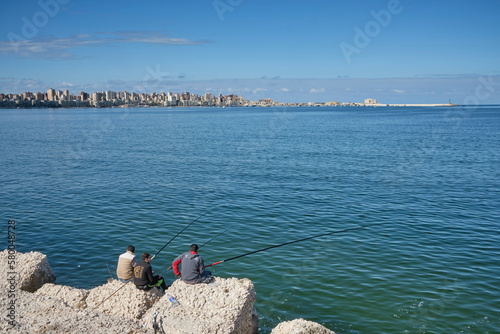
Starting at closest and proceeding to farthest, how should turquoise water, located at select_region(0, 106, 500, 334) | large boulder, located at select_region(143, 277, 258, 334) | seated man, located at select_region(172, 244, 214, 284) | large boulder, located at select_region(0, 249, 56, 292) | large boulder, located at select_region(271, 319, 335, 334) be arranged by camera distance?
large boulder, located at select_region(271, 319, 335, 334) < large boulder, located at select_region(143, 277, 258, 334) < seated man, located at select_region(172, 244, 214, 284) < large boulder, located at select_region(0, 249, 56, 292) < turquoise water, located at select_region(0, 106, 500, 334)

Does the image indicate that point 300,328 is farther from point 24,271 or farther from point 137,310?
point 24,271

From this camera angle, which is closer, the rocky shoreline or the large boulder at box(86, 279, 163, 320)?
the rocky shoreline

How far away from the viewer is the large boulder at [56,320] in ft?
31.4

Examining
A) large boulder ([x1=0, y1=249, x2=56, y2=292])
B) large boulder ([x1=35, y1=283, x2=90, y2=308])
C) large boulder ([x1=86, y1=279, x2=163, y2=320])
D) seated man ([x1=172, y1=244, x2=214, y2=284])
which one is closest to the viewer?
seated man ([x1=172, y1=244, x2=214, y2=284])

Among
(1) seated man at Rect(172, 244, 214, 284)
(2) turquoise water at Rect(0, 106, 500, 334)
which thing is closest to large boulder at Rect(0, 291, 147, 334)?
(1) seated man at Rect(172, 244, 214, 284)

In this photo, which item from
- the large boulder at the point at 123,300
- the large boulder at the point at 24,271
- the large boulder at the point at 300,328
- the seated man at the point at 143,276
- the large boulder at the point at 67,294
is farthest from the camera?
the large boulder at the point at 24,271

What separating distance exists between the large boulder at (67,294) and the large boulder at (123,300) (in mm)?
229

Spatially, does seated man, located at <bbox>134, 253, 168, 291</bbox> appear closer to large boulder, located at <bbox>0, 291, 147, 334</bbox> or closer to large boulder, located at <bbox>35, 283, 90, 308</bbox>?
large boulder, located at <bbox>0, 291, 147, 334</bbox>

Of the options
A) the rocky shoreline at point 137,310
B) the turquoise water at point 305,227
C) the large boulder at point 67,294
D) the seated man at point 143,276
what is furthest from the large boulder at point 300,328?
the large boulder at point 67,294

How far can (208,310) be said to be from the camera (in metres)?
9.88

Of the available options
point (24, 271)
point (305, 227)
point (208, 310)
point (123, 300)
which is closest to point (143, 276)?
point (123, 300)

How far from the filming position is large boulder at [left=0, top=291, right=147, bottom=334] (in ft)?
31.4

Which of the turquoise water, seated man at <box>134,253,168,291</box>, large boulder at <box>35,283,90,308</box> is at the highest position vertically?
seated man at <box>134,253,168,291</box>

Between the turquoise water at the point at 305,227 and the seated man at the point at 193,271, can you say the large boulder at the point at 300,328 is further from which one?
the seated man at the point at 193,271
